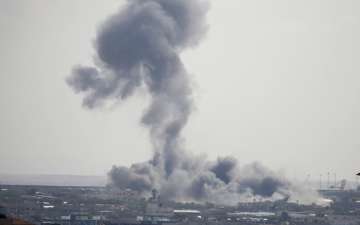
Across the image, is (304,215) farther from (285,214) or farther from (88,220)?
(88,220)

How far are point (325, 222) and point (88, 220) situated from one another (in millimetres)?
38352

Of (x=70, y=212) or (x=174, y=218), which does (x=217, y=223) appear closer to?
(x=174, y=218)

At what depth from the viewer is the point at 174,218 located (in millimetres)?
184125

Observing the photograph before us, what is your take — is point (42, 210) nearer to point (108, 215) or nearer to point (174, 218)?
point (108, 215)

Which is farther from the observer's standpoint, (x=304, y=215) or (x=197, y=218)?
(x=304, y=215)

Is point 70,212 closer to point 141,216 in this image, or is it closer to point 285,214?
→ point 141,216

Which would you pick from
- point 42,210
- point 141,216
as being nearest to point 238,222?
point 141,216

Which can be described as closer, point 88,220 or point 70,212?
point 88,220

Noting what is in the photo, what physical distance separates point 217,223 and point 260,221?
9601 mm

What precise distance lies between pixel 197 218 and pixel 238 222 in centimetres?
691

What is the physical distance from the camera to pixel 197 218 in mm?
186375

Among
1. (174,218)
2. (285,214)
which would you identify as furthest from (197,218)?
(285,214)

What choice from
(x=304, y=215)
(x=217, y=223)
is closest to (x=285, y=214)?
(x=304, y=215)

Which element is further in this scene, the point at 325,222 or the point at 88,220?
the point at 325,222
